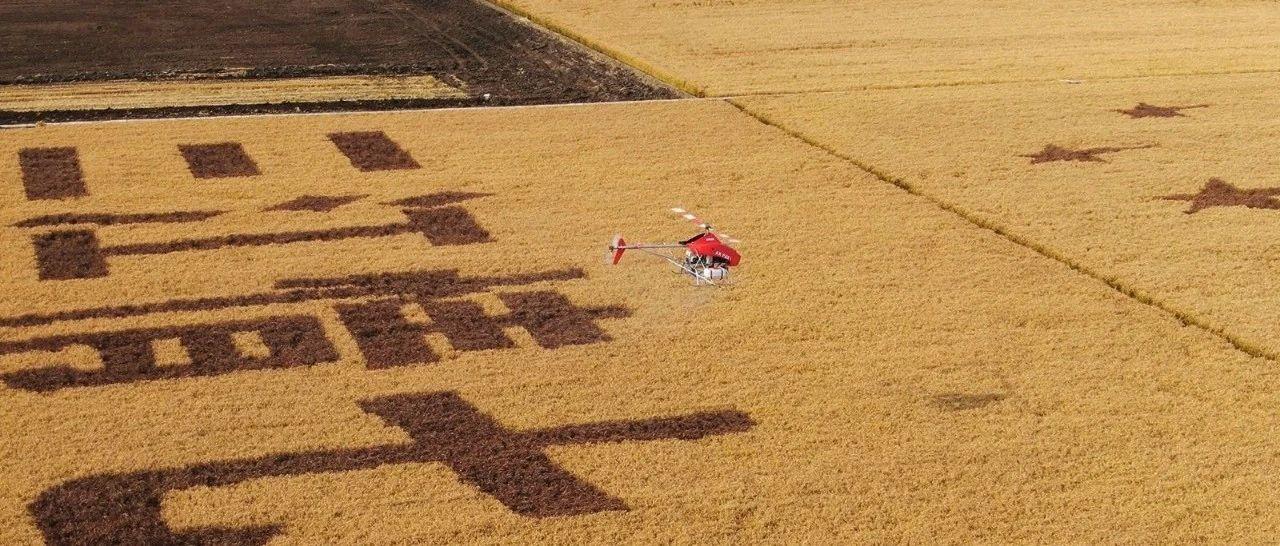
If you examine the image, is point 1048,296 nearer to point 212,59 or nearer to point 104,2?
point 212,59

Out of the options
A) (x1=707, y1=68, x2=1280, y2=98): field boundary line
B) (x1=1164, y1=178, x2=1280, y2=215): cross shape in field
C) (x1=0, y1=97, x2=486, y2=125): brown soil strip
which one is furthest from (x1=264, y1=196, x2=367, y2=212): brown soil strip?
(x1=1164, y1=178, x2=1280, y2=215): cross shape in field

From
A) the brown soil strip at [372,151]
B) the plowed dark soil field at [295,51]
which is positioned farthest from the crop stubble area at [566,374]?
the plowed dark soil field at [295,51]

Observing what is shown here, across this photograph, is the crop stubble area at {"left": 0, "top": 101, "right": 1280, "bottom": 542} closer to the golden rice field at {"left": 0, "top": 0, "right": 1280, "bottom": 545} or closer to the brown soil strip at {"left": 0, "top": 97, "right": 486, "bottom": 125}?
the golden rice field at {"left": 0, "top": 0, "right": 1280, "bottom": 545}

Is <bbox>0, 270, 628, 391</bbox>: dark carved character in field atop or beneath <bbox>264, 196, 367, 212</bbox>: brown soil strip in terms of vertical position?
atop

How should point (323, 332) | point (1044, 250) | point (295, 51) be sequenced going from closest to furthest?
point (323, 332) < point (1044, 250) < point (295, 51)

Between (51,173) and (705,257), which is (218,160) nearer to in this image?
(51,173)

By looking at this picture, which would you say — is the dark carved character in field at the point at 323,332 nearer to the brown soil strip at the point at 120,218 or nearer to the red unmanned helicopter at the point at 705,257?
the red unmanned helicopter at the point at 705,257

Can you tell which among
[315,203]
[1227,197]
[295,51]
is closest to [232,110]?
[295,51]
